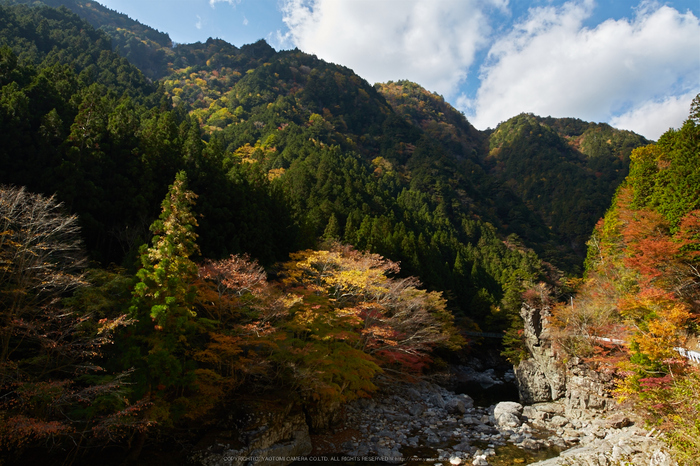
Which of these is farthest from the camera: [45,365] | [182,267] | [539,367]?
[539,367]

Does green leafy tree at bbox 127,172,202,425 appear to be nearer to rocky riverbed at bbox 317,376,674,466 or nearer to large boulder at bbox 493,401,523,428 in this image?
rocky riverbed at bbox 317,376,674,466

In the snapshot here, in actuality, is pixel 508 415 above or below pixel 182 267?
below

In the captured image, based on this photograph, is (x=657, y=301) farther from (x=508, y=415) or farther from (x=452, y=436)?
(x=452, y=436)

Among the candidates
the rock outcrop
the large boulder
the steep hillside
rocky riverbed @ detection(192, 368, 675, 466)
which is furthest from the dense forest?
the steep hillside

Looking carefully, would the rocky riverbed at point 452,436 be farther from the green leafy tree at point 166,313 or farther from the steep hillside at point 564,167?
the steep hillside at point 564,167

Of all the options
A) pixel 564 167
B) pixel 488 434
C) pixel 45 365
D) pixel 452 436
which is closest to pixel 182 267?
pixel 45 365

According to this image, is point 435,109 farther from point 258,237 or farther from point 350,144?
point 258,237

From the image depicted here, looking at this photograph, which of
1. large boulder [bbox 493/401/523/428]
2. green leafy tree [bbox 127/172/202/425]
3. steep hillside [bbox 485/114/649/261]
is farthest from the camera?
steep hillside [bbox 485/114/649/261]

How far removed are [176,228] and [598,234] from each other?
40.2 meters

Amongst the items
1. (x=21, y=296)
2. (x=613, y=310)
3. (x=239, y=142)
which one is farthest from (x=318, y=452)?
(x=239, y=142)

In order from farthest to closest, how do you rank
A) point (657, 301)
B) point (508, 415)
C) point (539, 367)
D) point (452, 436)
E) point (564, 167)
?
point (564, 167) < point (539, 367) < point (508, 415) < point (452, 436) < point (657, 301)

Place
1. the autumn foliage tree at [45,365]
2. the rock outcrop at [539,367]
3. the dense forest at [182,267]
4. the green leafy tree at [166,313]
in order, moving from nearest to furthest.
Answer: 1. the autumn foliage tree at [45,365]
2. the dense forest at [182,267]
3. the green leafy tree at [166,313]
4. the rock outcrop at [539,367]

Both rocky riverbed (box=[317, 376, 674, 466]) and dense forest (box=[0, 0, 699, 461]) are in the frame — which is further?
rocky riverbed (box=[317, 376, 674, 466])

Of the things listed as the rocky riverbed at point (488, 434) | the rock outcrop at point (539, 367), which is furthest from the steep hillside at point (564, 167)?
the rocky riverbed at point (488, 434)
